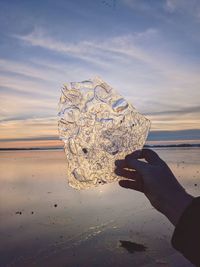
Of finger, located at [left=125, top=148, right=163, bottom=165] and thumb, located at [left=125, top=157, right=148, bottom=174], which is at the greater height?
finger, located at [left=125, top=148, right=163, bottom=165]

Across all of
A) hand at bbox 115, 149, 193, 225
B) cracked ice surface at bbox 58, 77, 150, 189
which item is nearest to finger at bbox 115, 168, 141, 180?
hand at bbox 115, 149, 193, 225

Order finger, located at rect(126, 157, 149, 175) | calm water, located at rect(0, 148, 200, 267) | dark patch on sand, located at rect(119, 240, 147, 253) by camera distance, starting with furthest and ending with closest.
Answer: dark patch on sand, located at rect(119, 240, 147, 253) → calm water, located at rect(0, 148, 200, 267) → finger, located at rect(126, 157, 149, 175)

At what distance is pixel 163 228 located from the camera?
389 inches

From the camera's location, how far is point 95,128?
9.26 feet

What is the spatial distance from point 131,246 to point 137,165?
6.99m

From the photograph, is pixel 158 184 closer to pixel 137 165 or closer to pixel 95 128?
pixel 137 165

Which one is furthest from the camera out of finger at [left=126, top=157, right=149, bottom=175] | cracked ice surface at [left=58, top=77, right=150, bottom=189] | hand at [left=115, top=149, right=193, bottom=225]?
cracked ice surface at [left=58, top=77, right=150, bottom=189]

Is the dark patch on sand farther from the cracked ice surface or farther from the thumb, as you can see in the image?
the thumb

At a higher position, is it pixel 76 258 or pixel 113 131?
pixel 113 131

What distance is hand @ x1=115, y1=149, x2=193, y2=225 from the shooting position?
1.74 metres

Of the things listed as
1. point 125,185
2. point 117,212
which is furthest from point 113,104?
point 117,212

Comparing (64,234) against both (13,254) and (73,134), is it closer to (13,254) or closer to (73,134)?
(13,254)

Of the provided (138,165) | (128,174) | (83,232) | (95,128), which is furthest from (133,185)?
(83,232)

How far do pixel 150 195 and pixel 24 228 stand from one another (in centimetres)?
874
